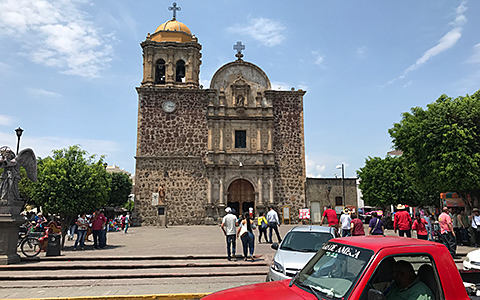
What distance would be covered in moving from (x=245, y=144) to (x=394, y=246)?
24.7 m

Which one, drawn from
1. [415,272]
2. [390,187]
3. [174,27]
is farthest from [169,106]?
[415,272]

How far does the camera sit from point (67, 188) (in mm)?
13133

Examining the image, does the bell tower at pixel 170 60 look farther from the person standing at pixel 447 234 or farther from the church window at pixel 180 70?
the person standing at pixel 447 234

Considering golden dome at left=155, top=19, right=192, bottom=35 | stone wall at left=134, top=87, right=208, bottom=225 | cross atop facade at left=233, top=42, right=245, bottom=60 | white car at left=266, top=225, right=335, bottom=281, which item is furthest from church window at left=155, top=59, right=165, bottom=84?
white car at left=266, top=225, right=335, bottom=281

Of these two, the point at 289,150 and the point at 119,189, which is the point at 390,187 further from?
the point at 119,189

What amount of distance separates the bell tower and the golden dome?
0.55 m

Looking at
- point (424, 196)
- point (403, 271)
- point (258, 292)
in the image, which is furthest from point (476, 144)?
point (424, 196)

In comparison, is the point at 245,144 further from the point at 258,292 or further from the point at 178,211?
the point at 258,292

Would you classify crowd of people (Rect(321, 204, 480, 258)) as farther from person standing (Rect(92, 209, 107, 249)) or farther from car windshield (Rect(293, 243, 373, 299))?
person standing (Rect(92, 209, 107, 249))

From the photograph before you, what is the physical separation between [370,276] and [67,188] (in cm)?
1297

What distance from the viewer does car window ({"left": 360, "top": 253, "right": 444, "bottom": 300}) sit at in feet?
10.2

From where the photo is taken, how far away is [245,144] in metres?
27.9

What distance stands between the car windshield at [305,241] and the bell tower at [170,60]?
22226 mm

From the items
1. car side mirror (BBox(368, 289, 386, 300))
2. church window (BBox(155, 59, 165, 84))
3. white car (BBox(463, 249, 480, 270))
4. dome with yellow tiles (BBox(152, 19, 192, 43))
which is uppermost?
dome with yellow tiles (BBox(152, 19, 192, 43))
